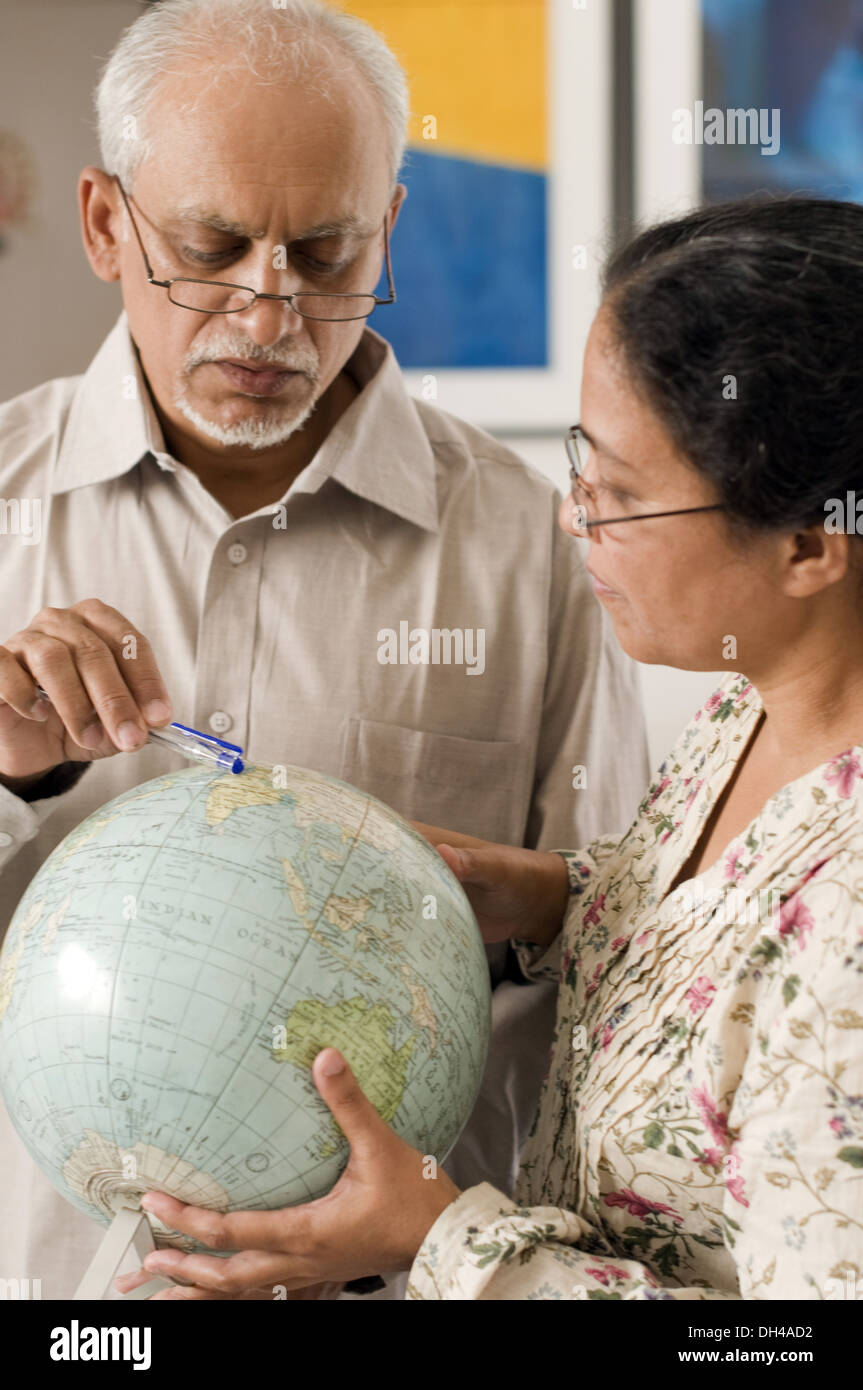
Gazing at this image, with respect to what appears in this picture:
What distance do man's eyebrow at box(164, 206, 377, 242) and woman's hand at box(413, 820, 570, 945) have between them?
0.60 m

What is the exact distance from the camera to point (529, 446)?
95.4 inches

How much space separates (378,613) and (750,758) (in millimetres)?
462

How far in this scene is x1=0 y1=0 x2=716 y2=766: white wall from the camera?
7.30 ft

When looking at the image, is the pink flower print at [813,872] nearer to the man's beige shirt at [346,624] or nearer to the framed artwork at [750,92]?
the man's beige shirt at [346,624]

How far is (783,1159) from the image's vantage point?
84cm

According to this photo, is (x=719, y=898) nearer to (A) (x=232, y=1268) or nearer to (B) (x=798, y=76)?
(A) (x=232, y=1268)

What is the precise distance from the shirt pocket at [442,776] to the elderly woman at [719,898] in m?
0.38

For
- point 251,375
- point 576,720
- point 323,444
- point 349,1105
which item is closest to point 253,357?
point 251,375

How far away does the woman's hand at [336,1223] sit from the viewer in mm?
949

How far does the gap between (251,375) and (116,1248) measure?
0.84 metres

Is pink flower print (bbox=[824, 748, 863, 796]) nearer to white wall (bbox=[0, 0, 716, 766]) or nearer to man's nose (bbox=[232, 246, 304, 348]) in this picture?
man's nose (bbox=[232, 246, 304, 348])

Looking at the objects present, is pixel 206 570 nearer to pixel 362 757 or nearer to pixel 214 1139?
pixel 362 757

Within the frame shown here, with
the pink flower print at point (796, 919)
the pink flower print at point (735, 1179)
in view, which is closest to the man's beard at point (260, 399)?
the pink flower print at point (796, 919)

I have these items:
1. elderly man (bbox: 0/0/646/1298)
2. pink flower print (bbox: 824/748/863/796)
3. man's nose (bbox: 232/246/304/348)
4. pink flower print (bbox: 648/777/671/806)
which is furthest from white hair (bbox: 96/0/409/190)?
pink flower print (bbox: 824/748/863/796)
